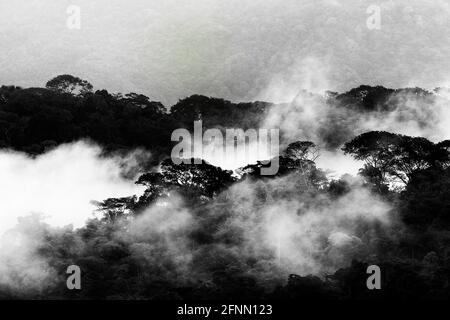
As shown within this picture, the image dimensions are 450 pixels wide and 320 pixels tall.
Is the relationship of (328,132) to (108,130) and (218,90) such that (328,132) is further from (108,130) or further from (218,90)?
(218,90)

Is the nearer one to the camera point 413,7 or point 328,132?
point 328,132

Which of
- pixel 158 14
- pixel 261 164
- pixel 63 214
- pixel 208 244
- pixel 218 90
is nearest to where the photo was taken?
pixel 208 244

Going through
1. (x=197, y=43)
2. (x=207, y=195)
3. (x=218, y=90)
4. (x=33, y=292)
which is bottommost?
(x=33, y=292)

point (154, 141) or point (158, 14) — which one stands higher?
point (158, 14)

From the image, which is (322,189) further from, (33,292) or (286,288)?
(33,292)

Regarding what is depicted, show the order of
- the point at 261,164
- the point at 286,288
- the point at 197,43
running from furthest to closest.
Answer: the point at 197,43 → the point at 261,164 → the point at 286,288

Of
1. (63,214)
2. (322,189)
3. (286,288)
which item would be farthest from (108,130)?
(286,288)
